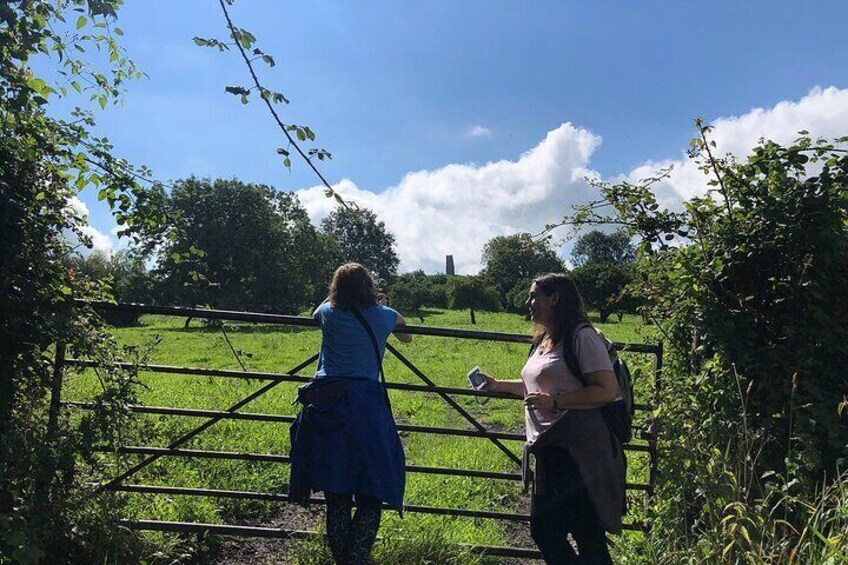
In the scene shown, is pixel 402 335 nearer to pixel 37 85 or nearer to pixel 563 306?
pixel 563 306

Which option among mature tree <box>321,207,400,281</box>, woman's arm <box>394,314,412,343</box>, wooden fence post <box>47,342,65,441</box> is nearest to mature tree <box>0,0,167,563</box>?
wooden fence post <box>47,342,65,441</box>

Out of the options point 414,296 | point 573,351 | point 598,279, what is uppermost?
point 598,279

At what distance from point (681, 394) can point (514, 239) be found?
1670mm

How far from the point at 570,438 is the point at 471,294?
50.4 metres

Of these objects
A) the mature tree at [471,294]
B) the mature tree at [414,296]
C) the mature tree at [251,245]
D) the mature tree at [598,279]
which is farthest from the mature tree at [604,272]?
the mature tree at [251,245]

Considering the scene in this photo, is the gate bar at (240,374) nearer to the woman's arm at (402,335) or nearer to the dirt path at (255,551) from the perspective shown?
the woman's arm at (402,335)

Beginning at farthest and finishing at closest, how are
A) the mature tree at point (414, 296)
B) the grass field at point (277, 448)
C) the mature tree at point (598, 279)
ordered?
the mature tree at point (414, 296) → the mature tree at point (598, 279) → the grass field at point (277, 448)

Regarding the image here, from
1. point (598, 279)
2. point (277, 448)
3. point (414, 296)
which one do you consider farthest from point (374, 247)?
point (277, 448)

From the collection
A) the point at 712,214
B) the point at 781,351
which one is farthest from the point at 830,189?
the point at 781,351

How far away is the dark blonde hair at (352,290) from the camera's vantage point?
3439 mm

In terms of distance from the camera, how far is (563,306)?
3.27 metres

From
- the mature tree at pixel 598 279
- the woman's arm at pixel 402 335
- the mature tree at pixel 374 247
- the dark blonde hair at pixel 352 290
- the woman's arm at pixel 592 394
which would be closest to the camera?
the woman's arm at pixel 592 394

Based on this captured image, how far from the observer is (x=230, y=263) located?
4412 cm

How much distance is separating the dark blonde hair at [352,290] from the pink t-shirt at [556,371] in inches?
37.9
